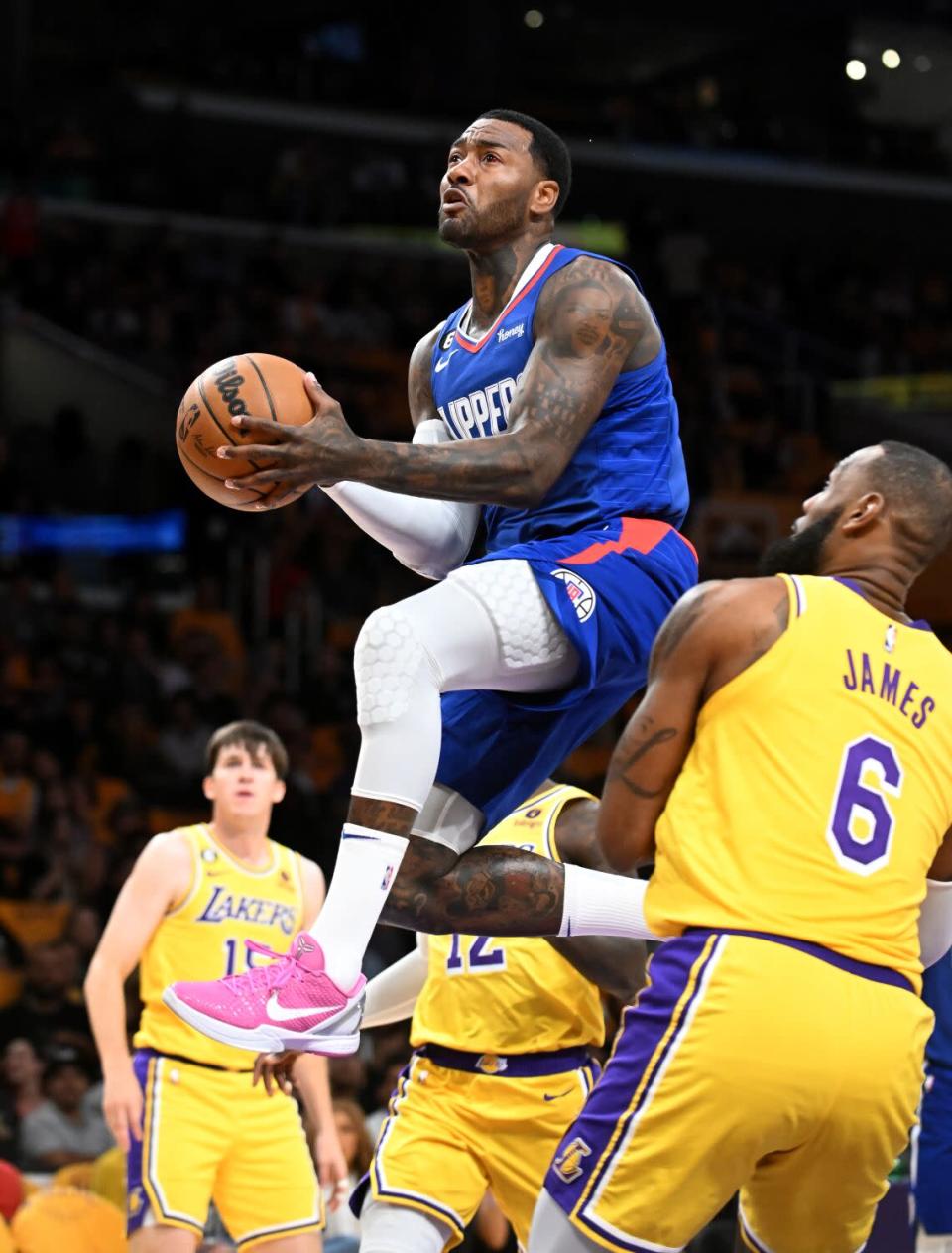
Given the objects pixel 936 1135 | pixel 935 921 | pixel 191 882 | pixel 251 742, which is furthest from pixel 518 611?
pixel 191 882

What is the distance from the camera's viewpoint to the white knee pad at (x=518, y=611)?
4094 millimetres

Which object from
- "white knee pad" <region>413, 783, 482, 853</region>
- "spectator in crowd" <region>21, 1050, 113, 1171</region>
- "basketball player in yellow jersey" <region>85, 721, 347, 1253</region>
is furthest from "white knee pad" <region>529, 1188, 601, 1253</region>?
"spectator in crowd" <region>21, 1050, 113, 1171</region>

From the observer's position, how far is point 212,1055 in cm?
673

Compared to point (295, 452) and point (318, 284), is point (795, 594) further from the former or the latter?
point (318, 284)

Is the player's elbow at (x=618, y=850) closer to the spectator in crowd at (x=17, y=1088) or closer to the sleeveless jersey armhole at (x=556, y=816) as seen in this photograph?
the sleeveless jersey armhole at (x=556, y=816)

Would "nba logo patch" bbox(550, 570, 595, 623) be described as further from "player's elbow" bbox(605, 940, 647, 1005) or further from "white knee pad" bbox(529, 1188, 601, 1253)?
"player's elbow" bbox(605, 940, 647, 1005)

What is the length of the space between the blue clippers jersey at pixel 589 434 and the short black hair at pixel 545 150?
0.23 meters

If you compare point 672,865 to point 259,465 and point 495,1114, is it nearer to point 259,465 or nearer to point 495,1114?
point 259,465

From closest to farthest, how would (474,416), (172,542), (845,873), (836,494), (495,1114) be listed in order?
(845,873)
(836,494)
(474,416)
(495,1114)
(172,542)

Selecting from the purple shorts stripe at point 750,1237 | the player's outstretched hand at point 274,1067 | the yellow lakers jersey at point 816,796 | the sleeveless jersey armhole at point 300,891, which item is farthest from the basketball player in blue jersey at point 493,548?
the sleeveless jersey armhole at point 300,891

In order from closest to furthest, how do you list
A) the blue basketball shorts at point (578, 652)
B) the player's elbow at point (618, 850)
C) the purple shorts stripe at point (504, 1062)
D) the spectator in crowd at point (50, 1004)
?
the player's elbow at point (618, 850) < the blue basketball shorts at point (578, 652) < the purple shorts stripe at point (504, 1062) < the spectator in crowd at point (50, 1004)

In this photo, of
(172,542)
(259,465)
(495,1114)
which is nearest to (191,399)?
(259,465)

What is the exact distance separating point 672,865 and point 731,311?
18156 mm

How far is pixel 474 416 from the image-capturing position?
457 cm
